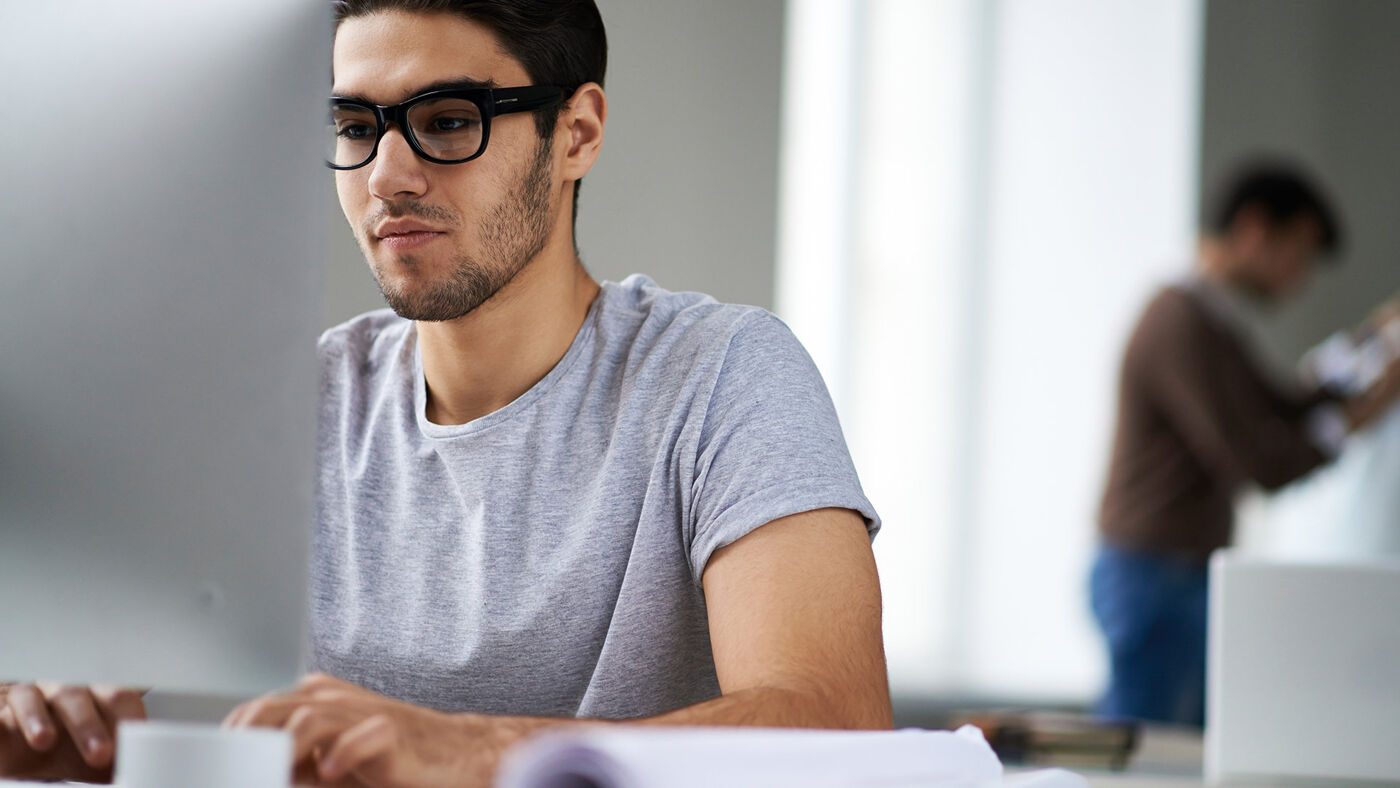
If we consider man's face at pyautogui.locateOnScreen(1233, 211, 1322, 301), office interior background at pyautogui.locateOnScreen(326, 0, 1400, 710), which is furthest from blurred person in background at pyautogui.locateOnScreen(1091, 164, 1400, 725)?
office interior background at pyautogui.locateOnScreen(326, 0, 1400, 710)

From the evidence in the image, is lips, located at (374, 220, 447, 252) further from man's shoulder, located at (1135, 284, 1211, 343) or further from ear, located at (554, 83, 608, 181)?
man's shoulder, located at (1135, 284, 1211, 343)

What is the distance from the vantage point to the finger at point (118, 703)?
2.04 ft

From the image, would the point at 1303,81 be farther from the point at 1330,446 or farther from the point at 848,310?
the point at 848,310

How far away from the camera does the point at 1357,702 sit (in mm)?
952

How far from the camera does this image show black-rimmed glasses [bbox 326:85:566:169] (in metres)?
0.71

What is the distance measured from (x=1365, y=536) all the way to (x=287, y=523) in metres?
2.18

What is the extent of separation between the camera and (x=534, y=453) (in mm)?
813

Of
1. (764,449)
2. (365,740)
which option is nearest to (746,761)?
(365,740)

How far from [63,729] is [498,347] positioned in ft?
1.10

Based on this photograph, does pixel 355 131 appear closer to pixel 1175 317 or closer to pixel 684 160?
pixel 684 160

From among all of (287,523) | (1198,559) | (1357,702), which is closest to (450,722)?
(287,523)

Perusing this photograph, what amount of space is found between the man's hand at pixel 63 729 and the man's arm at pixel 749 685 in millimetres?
207

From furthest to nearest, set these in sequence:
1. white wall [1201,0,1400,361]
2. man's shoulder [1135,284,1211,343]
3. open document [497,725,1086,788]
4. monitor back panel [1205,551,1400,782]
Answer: white wall [1201,0,1400,361]
man's shoulder [1135,284,1211,343]
monitor back panel [1205,551,1400,782]
open document [497,725,1086,788]

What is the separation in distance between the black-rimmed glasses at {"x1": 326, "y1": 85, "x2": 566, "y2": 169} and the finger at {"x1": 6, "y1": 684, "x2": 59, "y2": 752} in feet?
1.02
